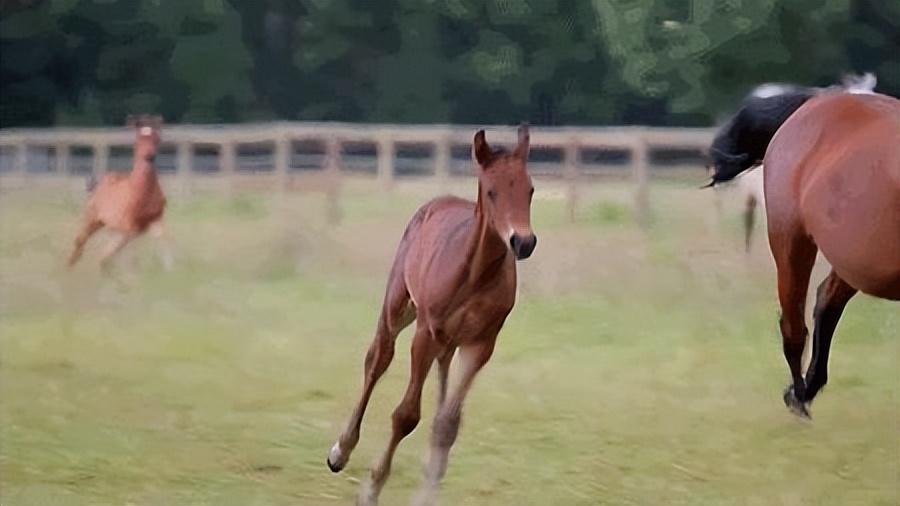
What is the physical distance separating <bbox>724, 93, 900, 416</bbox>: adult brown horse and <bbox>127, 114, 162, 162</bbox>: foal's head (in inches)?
64.6

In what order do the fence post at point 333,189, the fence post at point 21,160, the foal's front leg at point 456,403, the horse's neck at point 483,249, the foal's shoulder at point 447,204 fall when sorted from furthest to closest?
the fence post at point 21,160 < the fence post at point 333,189 < the foal's shoulder at point 447,204 < the foal's front leg at point 456,403 < the horse's neck at point 483,249

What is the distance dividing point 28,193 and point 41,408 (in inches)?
24.1

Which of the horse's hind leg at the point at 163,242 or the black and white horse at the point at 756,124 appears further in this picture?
the horse's hind leg at the point at 163,242

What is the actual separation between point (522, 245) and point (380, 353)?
2.44 ft

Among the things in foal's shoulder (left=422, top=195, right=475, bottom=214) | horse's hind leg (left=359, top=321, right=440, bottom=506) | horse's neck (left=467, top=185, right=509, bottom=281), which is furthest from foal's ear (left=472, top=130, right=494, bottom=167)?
horse's hind leg (left=359, top=321, right=440, bottom=506)

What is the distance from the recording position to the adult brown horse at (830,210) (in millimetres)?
3055

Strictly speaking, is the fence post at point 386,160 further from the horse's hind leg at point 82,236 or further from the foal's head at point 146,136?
the horse's hind leg at point 82,236

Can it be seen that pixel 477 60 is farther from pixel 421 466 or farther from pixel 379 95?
pixel 421 466

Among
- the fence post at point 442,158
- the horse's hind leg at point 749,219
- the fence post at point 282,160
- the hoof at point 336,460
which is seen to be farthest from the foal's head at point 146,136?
the horse's hind leg at point 749,219

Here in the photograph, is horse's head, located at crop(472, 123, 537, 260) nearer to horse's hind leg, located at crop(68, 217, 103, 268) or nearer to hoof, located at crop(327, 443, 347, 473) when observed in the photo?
hoof, located at crop(327, 443, 347, 473)

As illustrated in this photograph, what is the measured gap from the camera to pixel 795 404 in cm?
348

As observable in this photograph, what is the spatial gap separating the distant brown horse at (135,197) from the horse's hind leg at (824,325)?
5.75 feet

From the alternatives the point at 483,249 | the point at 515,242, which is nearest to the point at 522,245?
the point at 515,242

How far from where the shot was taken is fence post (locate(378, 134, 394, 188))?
377cm
